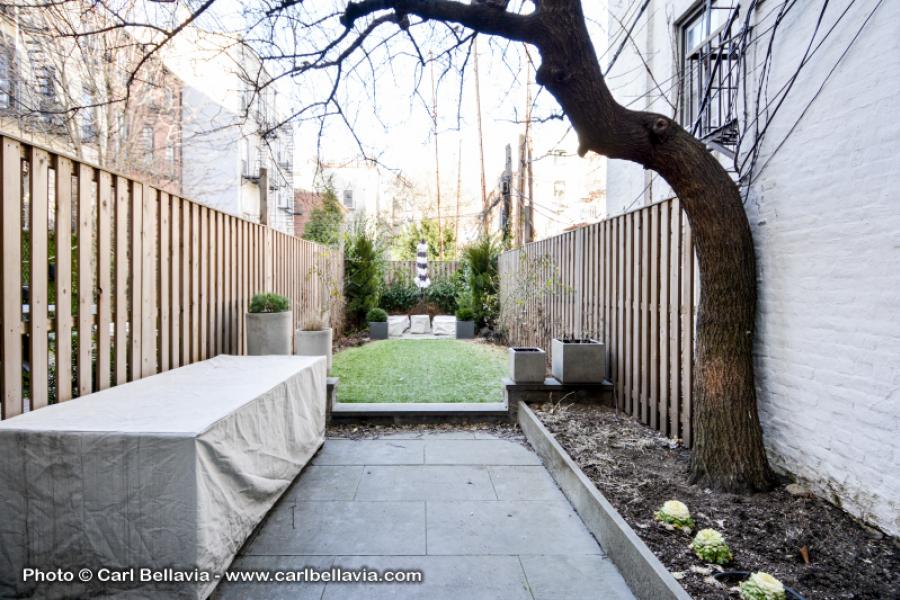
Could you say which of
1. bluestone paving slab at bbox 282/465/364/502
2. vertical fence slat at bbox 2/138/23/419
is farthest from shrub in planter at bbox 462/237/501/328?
vertical fence slat at bbox 2/138/23/419

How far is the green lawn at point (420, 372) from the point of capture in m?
5.45

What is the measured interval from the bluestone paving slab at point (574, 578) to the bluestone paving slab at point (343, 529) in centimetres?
60

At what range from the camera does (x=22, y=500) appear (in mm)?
1965

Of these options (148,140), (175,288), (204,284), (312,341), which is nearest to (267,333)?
(204,284)

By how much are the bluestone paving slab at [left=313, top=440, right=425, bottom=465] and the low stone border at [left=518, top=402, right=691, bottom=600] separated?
3.50 ft

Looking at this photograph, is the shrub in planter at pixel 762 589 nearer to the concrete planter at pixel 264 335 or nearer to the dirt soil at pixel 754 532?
the dirt soil at pixel 754 532

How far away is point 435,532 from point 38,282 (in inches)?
95.0

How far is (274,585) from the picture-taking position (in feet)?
7.33

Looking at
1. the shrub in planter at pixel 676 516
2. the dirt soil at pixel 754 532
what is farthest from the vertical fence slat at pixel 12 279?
the shrub in planter at pixel 676 516

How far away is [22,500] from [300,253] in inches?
231

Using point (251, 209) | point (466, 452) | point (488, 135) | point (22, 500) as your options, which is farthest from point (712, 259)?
point (251, 209)

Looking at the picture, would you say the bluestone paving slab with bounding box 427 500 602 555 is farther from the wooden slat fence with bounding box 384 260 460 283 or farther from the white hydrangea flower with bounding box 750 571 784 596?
the wooden slat fence with bounding box 384 260 460 283

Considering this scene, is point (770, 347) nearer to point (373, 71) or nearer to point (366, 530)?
point (366, 530)

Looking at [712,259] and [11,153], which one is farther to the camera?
[712,259]
